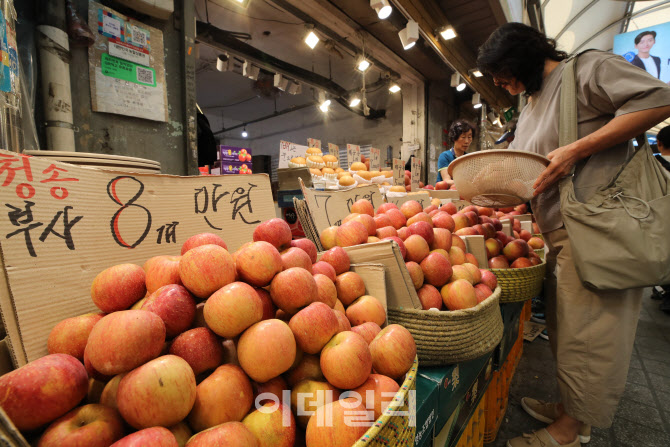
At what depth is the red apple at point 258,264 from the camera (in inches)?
32.5

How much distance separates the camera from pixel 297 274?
2.67 ft

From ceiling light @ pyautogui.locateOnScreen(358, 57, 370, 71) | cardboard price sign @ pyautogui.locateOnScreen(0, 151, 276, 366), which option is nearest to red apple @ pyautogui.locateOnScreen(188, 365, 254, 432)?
cardboard price sign @ pyautogui.locateOnScreen(0, 151, 276, 366)

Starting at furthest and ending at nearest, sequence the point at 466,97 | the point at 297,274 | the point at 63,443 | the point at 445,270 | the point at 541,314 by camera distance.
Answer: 1. the point at 466,97
2. the point at 541,314
3. the point at 445,270
4. the point at 297,274
5. the point at 63,443

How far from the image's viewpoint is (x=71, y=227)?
92 centimetres

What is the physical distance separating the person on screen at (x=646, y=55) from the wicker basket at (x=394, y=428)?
11892 mm

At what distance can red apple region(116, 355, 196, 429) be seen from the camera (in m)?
0.55

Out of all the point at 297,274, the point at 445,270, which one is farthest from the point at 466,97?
the point at 297,274

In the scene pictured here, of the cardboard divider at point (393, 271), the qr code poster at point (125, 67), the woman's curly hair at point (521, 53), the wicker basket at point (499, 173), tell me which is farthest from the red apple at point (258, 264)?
the qr code poster at point (125, 67)

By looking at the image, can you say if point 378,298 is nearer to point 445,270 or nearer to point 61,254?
point 445,270

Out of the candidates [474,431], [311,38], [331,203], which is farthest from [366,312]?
[311,38]

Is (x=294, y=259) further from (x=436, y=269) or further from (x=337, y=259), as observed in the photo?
(x=436, y=269)

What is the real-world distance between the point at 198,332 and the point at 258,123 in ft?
50.4

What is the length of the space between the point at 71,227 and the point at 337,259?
834 millimetres

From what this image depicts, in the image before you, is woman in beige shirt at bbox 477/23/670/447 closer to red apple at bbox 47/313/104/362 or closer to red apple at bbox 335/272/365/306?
red apple at bbox 335/272/365/306
